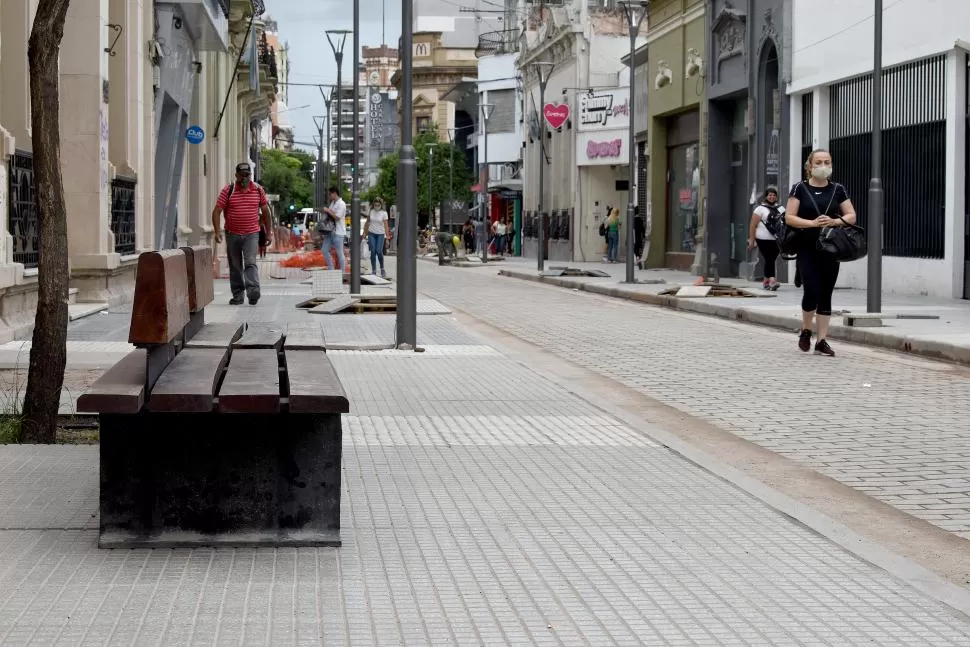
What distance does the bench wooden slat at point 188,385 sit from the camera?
509cm

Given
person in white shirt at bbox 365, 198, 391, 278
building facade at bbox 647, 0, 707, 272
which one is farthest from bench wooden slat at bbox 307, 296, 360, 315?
building facade at bbox 647, 0, 707, 272

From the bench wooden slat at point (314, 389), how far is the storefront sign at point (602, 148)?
1853 inches

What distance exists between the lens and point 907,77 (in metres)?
24.9

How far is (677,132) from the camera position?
42562mm

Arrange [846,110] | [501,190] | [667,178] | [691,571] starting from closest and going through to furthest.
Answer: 1. [691,571]
2. [846,110]
3. [667,178]
4. [501,190]

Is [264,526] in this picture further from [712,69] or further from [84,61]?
[712,69]

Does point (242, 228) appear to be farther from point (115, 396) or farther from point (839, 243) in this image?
point (115, 396)

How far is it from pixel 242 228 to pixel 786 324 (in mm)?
7221

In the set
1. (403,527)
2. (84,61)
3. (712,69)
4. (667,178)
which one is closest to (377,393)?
Result: (403,527)

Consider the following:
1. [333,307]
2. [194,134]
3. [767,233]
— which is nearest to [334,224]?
[194,134]

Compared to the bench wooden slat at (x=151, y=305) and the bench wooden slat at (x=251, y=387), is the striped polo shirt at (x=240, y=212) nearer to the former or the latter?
the bench wooden slat at (x=251, y=387)

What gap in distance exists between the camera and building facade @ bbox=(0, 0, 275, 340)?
1423 centimetres

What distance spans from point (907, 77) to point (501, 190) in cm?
6061

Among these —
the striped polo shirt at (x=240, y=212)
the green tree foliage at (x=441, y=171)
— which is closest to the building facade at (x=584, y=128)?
the striped polo shirt at (x=240, y=212)
